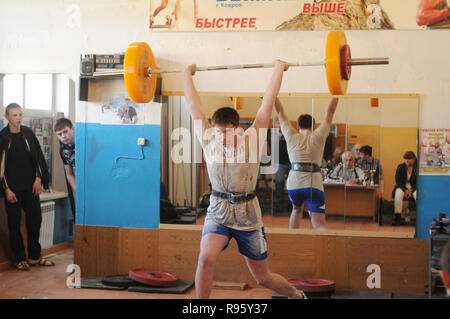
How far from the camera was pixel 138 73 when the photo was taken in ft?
12.4

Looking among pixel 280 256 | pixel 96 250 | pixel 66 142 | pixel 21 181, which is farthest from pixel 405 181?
pixel 21 181

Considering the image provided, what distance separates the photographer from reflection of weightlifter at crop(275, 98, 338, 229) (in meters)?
4.32

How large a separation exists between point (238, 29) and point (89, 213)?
6.45ft

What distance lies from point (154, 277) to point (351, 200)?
5.41 ft

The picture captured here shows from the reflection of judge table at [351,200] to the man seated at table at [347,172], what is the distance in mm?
47

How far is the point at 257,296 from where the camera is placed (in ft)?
13.8

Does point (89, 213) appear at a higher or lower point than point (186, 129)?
lower

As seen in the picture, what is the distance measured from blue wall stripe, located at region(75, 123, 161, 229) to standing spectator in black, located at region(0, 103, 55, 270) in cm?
65

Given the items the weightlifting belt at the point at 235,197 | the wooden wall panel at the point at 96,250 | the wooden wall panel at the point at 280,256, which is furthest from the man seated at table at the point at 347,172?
the wooden wall panel at the point at 96,250

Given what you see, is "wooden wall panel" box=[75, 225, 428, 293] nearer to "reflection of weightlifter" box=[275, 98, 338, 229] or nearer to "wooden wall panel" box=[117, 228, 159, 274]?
"wooden wall panel" box=[117, 228, 159, 274]

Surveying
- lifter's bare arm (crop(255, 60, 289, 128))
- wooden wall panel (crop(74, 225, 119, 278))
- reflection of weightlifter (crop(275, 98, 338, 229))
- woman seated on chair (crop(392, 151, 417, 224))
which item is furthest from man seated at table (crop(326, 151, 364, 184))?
wooden wall panel (crop(74, 225, 119, 278))

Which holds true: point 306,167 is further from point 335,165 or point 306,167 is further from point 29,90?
point 29,90

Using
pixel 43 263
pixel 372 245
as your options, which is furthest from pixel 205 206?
pixel 43 263

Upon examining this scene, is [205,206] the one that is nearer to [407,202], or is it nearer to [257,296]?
[257,296]
